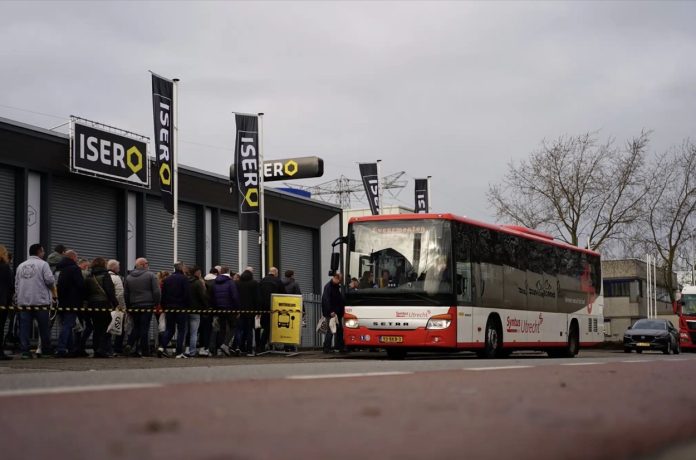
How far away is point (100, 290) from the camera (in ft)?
59.1

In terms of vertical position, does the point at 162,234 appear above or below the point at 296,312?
above

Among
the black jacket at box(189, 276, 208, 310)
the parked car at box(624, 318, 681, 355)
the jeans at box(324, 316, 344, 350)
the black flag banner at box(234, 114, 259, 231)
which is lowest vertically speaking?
the parked car at box(624, 318, 681, 355)

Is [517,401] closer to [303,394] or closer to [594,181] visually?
[303,394]

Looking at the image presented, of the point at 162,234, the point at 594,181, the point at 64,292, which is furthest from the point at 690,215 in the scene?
the point at 64,292

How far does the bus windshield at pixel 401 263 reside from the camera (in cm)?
1997

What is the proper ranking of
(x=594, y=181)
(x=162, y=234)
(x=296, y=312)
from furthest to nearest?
(x=594, y=181), (x=162, y=234), (x=296, y=312)

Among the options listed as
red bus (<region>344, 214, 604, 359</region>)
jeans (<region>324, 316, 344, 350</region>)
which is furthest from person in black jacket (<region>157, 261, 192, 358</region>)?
jeans (<region>324, 316, 344, 350</region>)

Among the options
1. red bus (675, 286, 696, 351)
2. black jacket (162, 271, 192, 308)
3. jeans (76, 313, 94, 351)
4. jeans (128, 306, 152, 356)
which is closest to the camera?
jeans (76, 313, 94, 351)

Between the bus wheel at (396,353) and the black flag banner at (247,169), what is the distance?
18.7 ft

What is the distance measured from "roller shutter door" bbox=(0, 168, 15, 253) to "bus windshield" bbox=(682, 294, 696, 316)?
99.9 feet

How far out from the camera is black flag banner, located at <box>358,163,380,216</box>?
3400cm

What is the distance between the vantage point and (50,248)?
24250 mm

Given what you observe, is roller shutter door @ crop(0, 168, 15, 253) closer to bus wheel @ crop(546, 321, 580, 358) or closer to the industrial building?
the industrial building

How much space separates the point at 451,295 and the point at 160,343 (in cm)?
573
